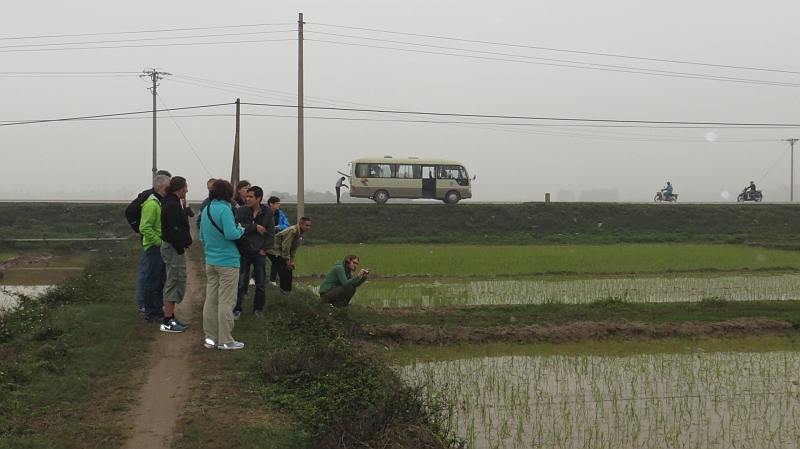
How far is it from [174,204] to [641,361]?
18.7ft

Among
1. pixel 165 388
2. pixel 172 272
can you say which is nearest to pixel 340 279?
pixel 172 272

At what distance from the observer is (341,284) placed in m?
9.45

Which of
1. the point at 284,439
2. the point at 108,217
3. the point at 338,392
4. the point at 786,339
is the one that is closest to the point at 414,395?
the point at 338,392

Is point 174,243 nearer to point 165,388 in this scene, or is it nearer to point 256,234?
point 256,234

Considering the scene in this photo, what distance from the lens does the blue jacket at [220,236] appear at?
6.98 metres

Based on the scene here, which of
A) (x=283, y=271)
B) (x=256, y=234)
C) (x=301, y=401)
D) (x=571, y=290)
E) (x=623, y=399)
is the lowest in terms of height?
(x=623, y=399)

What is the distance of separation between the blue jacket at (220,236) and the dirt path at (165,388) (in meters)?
0.99

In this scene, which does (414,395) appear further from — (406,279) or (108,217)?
(108,217)

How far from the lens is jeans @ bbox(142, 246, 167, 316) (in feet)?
26.5

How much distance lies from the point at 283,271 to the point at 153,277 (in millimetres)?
2102

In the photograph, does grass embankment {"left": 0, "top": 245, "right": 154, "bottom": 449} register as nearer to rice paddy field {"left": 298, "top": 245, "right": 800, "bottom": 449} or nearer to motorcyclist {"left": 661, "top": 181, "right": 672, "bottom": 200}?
rice paddy field {"left": 298, "top": 245, "right": 800, "bottom": 449}

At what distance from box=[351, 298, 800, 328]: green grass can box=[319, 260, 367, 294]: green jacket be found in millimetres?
603

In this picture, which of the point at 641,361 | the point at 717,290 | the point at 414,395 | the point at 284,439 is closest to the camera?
the point at 284,439

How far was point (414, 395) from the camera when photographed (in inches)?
207
